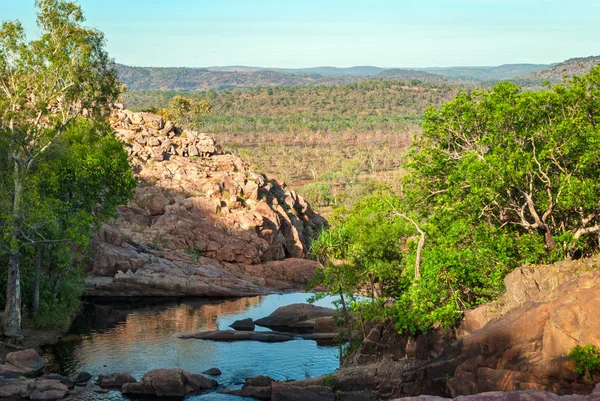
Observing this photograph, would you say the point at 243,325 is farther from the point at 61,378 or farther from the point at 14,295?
the point at 61,378

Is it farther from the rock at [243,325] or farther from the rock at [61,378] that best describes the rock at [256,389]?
the rock at [243,325]

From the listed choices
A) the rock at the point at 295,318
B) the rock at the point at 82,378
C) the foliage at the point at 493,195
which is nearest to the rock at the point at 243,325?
the rock at the point at 295,318

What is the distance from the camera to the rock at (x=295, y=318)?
51875mm

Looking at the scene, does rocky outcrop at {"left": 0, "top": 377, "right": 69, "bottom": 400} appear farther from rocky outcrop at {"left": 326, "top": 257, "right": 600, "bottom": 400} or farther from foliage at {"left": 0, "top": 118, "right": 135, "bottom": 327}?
rocky outcrop at {"left": 326, "top": 257, "right": 600, "bottom": 400}

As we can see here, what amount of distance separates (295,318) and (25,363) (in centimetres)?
2194

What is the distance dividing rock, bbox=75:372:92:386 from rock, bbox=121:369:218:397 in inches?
108

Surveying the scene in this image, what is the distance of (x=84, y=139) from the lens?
4775 cm

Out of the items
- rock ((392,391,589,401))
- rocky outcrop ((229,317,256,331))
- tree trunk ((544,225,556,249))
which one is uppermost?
tree trunk ((544,225,556,249))

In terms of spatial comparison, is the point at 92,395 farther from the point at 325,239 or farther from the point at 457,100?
the point at 325,239

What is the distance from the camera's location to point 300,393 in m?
32.1

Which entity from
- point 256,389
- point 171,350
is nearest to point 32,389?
point 256,389

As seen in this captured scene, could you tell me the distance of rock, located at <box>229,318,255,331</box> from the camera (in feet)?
166

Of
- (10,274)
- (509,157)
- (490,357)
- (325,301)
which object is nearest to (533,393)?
(490,357)

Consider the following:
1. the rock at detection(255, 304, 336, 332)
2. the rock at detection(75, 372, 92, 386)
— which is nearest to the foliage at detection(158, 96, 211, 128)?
the rock at detection(255, 304, 336, 332)
